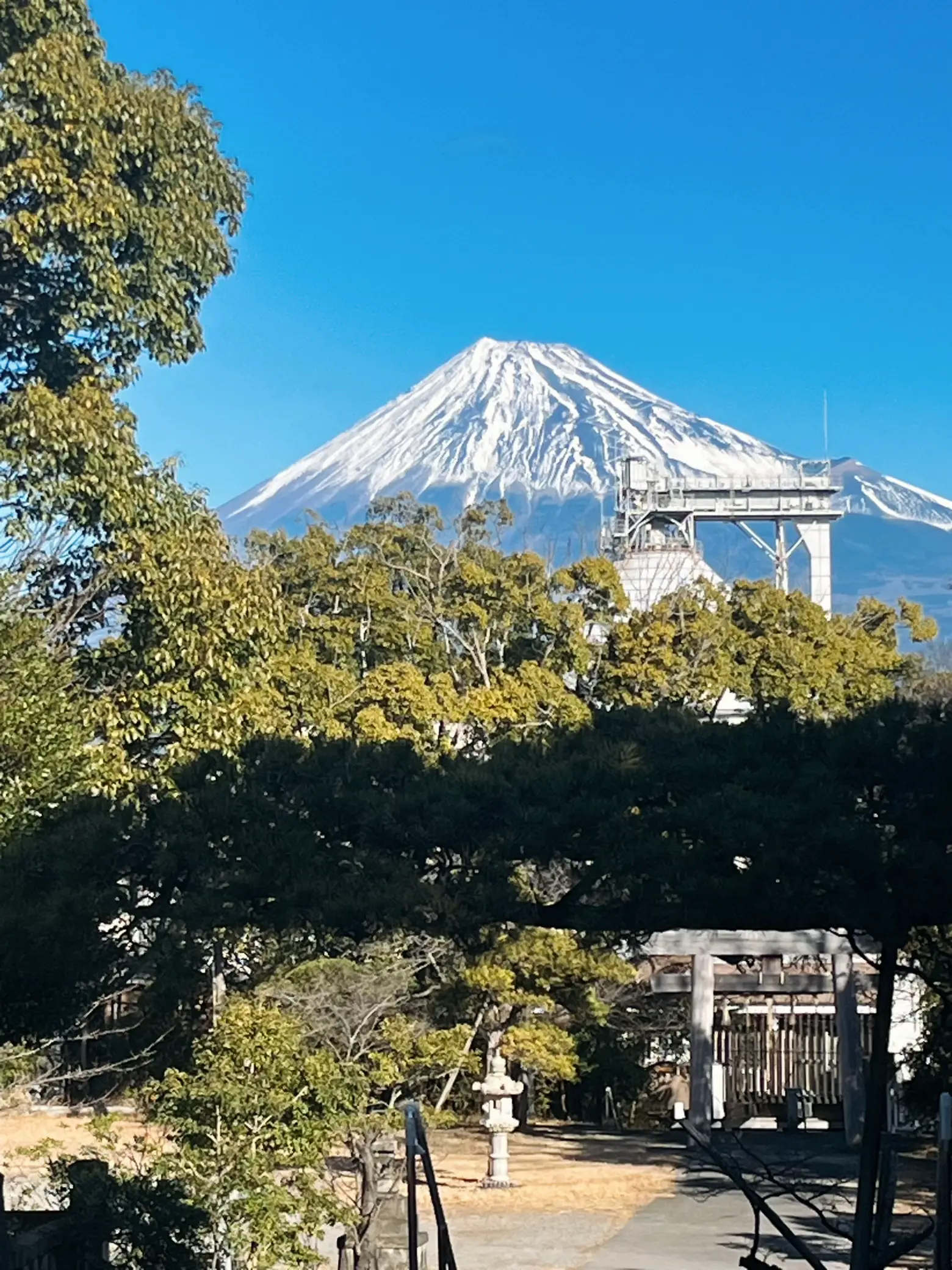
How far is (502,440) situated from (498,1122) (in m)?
103

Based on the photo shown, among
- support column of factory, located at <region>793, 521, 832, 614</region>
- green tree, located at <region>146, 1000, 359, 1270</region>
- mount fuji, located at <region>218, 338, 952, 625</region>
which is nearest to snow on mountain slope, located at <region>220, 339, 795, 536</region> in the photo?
mount fuji, located at <region>218, 338, 952, 625</region>

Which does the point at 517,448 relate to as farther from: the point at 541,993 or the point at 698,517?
the point at 541,993

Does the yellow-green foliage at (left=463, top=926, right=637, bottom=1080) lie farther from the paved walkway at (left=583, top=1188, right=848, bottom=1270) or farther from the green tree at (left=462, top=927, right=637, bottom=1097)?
the paved walkway at (left=583, top=1188, right=848, bottom=1270)

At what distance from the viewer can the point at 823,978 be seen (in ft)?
45.7

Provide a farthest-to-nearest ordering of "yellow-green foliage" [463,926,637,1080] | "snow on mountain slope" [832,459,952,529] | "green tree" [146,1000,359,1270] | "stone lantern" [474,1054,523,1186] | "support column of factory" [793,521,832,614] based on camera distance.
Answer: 1. "snow on mountain slope" [832,459,952,529]
2. "support column of factory" [793,521,832,614]
3. "yellow-green foliage" [463,926,637,1080]
4. "stone lantern" [474,1054,523,1186]
5. "green tree" [146,1000,359,1270]

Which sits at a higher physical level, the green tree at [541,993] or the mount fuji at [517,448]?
the mount fuji at [517,448]

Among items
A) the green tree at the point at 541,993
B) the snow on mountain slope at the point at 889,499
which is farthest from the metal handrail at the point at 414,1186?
the snow on mountain slope at the point at 889,499

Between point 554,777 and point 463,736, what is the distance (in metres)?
9.84

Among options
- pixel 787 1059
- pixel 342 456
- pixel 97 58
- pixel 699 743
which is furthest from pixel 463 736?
pixel 342 456

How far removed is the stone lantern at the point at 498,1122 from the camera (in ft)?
37.3

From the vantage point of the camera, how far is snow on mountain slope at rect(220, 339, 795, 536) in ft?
330

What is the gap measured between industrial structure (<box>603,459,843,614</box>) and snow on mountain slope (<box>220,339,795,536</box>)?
62.3 metres

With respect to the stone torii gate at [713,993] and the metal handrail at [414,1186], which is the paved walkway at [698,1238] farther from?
the metal handrail at [414,1186]

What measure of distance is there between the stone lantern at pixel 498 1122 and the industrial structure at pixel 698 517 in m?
11.1
